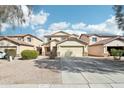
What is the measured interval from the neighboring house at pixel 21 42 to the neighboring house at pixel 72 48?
4460mm

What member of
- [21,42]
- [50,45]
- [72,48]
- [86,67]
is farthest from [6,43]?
[86,67]

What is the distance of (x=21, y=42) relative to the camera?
1272 inches

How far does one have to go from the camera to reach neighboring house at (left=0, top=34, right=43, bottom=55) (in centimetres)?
3055

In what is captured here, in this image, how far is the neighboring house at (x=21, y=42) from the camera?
100 ft

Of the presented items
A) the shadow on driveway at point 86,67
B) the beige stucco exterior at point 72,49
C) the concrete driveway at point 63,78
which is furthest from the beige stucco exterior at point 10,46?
the concrete driveway at point 63,78

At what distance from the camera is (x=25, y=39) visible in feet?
120

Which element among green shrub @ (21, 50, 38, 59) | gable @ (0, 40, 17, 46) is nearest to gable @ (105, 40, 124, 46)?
green shrub @ (21, 50, 38, 59)

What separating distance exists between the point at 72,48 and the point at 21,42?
27.3 ft

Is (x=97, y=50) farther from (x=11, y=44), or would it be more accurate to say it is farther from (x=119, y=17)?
(x=119, y=17)

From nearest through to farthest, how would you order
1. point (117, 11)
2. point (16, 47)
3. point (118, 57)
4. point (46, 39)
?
point (117, 11) → point (118, 57) → point (16, 47) → point (46, 39)

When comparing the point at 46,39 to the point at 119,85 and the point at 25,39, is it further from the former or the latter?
the point at 119,85

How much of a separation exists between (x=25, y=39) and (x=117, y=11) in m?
21.3

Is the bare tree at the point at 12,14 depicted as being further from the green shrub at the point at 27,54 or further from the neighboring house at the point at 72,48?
the neighboring house at the point at 72,48
